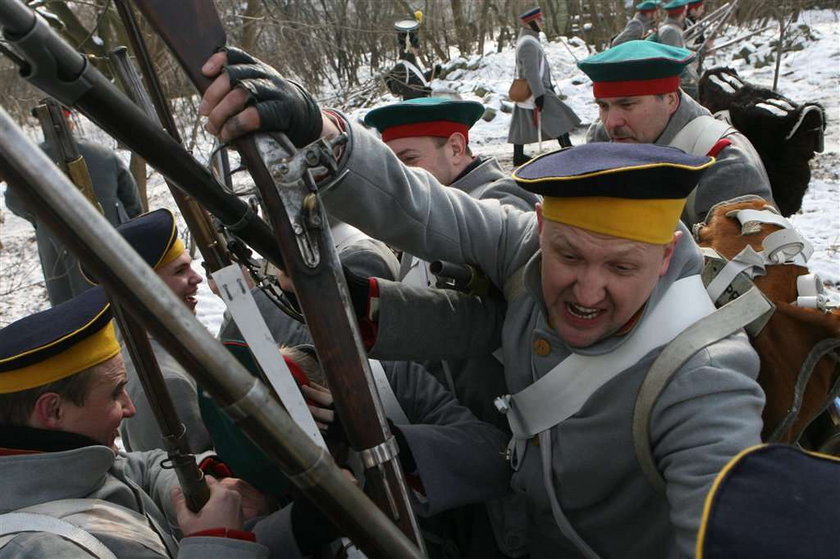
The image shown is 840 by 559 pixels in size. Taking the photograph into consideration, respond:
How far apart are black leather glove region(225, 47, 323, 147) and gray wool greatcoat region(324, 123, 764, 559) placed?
0.16m

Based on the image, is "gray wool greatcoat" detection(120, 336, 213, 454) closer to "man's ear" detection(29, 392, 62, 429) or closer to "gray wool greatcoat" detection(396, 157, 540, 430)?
"man's ear" detection(29, 392, 62, 429)

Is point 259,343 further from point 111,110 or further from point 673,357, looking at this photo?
point 673,357

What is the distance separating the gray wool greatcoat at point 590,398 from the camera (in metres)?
1.38

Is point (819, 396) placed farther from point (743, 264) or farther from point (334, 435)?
point (334, 435)

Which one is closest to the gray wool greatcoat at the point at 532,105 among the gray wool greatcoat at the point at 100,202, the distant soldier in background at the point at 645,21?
the distant soldier in background at the point at 645,21

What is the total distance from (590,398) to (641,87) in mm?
2105

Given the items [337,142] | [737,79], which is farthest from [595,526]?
[737,79]

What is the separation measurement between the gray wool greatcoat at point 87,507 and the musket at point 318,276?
1.38 feet

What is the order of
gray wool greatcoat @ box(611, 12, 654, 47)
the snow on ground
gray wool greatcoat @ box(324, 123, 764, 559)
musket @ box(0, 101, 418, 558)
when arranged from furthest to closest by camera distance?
gray wool greatcoat @ box(611, 12, 654, 47), the snow on ground, gray wool greatcoat @ box(324, 123, 764, 559), musket @ box(0, 101, 418, 558)

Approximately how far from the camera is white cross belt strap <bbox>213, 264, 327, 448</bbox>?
114 cm

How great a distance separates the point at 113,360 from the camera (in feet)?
6.08

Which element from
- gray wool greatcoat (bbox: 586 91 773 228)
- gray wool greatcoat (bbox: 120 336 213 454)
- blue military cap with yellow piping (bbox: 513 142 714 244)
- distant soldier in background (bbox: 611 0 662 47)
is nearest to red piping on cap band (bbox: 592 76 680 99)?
gray wool greatcoat (bbox: 586 91 773 228)

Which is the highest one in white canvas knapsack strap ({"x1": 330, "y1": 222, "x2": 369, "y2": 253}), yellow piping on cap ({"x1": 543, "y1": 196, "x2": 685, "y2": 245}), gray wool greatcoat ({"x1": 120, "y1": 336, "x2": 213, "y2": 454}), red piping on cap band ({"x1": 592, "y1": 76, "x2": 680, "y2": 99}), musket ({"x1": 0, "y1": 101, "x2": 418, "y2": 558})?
musket ({"x1": 0, "y1": 101, "x2": 418, "y2": 558})

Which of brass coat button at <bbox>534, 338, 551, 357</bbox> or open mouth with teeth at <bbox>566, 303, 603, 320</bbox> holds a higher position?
open mouth with teeth at <bbox>566, 303, 603, 320</bbox>
